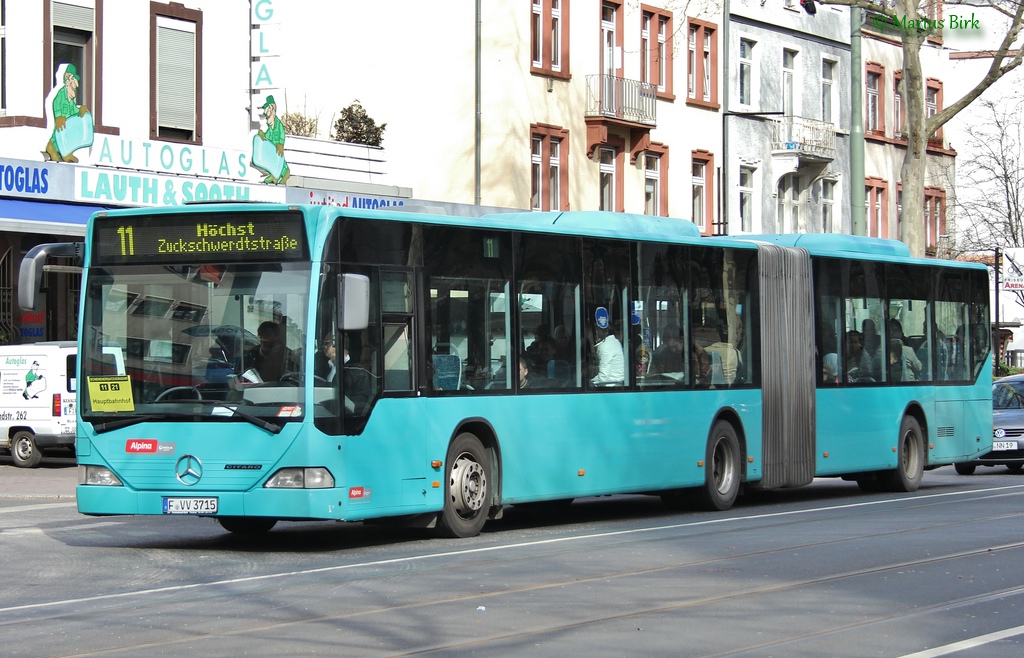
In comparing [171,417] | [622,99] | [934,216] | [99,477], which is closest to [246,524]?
[99,477]

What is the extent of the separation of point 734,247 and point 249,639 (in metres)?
11.2

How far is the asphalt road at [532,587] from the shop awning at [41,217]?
9.05m

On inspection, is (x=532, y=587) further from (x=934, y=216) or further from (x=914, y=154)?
(x=934, y=216)

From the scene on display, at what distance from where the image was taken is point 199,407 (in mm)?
13516

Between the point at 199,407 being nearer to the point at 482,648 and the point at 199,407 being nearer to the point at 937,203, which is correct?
the point at 482,648

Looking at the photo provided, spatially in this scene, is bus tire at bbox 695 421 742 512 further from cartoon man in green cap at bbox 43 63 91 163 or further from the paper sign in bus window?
cartoon man in green cap at bbox 43 63 91 163

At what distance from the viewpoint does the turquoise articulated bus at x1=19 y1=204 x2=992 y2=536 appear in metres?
13.4

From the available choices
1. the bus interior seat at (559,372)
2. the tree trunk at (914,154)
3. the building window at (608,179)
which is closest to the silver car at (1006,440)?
the tree trunk at (914,154)

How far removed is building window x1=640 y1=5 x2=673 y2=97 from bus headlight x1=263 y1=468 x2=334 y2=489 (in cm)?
3041

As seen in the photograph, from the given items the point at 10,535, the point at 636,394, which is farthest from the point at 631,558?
the point at 10,535

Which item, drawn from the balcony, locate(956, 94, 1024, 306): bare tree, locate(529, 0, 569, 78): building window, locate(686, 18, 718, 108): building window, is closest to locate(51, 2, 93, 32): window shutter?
locate(529, 0, 569, 78): building window

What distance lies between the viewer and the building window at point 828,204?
5194cm

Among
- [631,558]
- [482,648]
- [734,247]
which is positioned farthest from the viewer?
[734,247]

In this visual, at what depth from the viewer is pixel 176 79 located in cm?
3098
